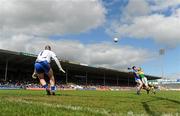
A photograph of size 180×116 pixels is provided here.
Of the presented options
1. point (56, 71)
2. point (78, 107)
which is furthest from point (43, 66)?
point (56, 71)

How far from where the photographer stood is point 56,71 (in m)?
95.7

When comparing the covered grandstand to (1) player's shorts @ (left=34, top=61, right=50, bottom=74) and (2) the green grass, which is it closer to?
(1) player's shorts @ (left=34, top=61, right=50, bottom=74)

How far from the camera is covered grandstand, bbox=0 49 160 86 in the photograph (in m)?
72.3

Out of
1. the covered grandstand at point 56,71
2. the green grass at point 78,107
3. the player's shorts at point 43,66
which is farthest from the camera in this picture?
the covered grandstand at point 56,71

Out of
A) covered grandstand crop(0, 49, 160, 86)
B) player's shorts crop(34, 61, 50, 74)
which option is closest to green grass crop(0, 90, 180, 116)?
player's shorts crop(34, 61, 50, 74)

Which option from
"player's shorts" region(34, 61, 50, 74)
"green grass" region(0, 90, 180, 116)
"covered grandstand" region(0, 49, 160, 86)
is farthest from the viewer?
"covered grandstand" region(0, 49, 160, 86)

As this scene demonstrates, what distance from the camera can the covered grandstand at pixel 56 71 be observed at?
72269 millimetres

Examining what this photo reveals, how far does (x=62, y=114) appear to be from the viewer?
6582 millimetres

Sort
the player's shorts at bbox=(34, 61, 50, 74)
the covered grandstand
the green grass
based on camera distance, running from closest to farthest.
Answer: the green grass < the player's shorts at bbox=(34, 61, 50, 74) < the covered grandstand

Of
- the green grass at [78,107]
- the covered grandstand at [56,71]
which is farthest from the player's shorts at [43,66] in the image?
the covered grandstand at [56,71]

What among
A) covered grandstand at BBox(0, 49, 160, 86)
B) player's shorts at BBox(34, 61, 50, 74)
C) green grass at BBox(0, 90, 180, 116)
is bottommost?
green grass at BBox(0, 90, 180, 116)

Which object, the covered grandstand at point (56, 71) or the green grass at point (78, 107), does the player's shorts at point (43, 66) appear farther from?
the covered grandstand at point (56, 71)

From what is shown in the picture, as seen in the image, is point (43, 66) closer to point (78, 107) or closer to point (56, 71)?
point (78, 107)

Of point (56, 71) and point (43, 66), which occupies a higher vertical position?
point (56, 71)
